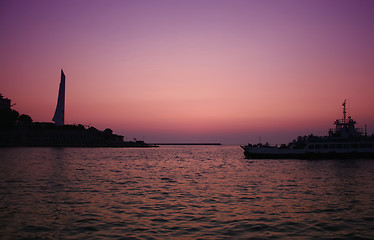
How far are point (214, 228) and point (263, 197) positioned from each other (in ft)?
31.8

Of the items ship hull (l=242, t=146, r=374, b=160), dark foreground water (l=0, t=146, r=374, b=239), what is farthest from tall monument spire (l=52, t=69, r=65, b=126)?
dark foreground water (l=0, t=146, r=374, b=239)

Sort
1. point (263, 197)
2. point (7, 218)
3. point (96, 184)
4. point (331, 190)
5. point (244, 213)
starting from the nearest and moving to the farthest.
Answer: point (7, 218) < point (244, 213) < point (263, 197) < point (331, 190) < point (96, 184)

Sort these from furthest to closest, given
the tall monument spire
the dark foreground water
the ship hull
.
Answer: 1. the tall monument spire
2. the ship hull
3. the dark foreground water

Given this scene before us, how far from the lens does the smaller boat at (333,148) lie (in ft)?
230

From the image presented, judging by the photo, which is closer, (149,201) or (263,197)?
(149,201)

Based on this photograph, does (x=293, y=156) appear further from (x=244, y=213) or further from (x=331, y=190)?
(x=244, y=213)

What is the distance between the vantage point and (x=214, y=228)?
14.4 meters

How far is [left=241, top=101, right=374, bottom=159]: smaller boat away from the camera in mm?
70062

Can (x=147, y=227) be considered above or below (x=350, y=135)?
below

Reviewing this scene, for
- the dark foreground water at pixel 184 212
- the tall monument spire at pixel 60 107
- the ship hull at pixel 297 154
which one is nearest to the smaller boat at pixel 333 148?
the ship hull at pixel 297 154

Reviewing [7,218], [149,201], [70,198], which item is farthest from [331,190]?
[7,218]

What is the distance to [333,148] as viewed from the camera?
7075 cm

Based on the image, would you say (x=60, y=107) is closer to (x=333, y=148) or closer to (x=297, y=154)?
(x=297, y=154)

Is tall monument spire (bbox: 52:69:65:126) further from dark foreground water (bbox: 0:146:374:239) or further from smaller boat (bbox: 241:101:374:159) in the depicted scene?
dark foreground water (bbox: 0:146:374:239)
